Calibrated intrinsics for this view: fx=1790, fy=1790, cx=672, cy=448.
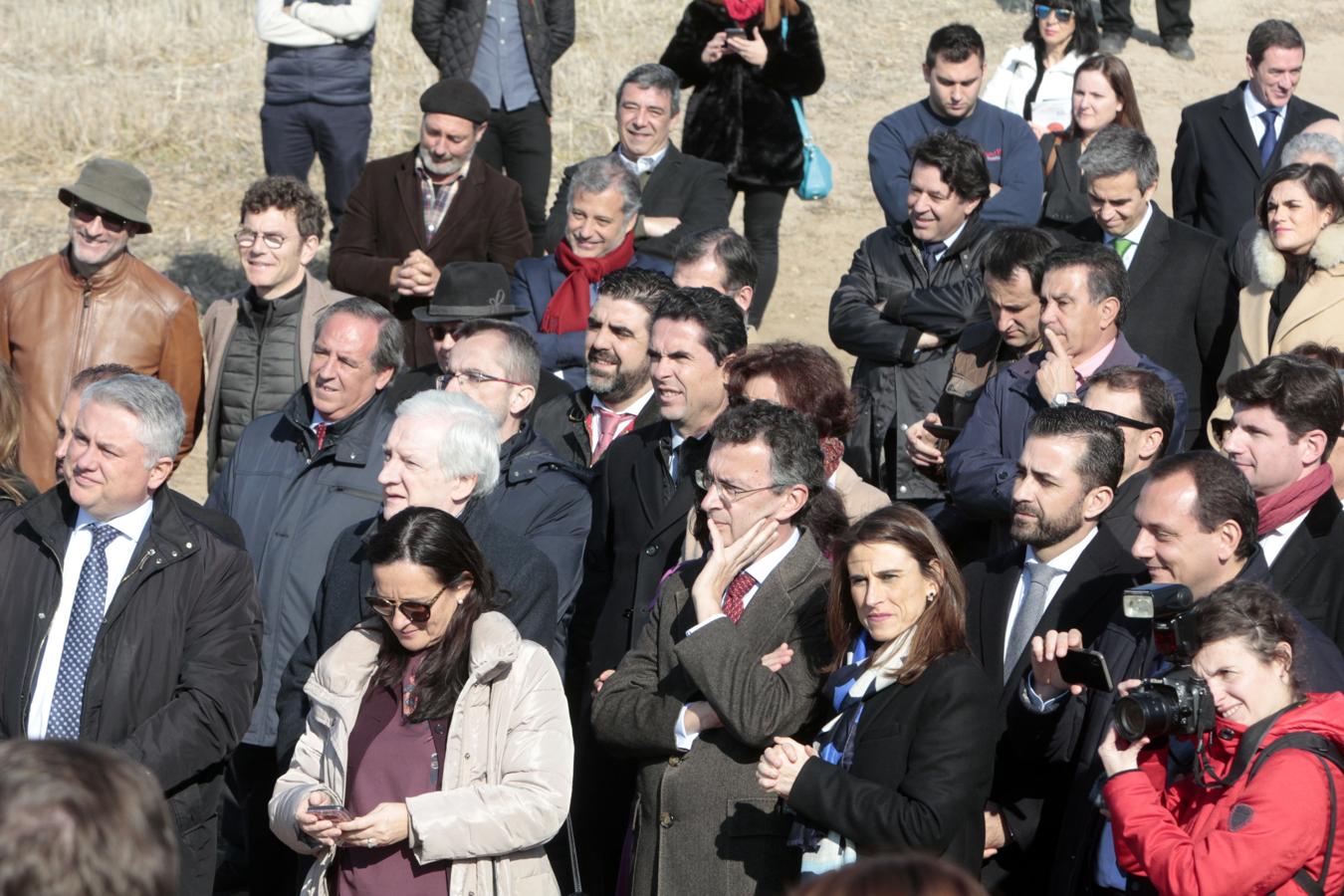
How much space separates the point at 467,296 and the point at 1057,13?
462cm

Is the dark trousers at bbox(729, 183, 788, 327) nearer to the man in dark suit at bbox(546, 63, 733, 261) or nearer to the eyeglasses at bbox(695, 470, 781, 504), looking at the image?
the man in dark suit at bbox(546, 63, 733, 261)

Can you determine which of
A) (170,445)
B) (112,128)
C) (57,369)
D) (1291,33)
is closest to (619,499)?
(170,445)

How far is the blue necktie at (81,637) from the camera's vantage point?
189 inches

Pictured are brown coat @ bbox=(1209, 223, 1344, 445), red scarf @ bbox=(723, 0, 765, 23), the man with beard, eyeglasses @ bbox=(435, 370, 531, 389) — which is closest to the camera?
eyeglasses @ bbox=(435, 370, 531, 389)

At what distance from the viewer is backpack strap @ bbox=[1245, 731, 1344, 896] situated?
387cm

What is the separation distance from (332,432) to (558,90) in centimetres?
1147

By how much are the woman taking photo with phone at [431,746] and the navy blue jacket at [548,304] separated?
2.74 meters

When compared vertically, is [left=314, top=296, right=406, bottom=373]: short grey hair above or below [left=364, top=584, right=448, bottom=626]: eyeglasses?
above

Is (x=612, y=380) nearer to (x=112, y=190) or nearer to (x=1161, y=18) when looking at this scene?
(x=112, y=190)

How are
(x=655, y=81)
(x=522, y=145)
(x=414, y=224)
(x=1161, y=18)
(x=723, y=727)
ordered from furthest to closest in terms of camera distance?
1. (x=1161, y=18)
2. (x=522, y=145)
3. (x=655, y=81)
4. (x=414, y=224)
5. (x=723, y=727)

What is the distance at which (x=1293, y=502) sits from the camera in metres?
4.94

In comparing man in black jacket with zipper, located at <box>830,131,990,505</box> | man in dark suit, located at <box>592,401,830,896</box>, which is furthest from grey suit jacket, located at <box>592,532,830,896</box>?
man in black jacket with zipper, located at <box>830,131,990,505</box>

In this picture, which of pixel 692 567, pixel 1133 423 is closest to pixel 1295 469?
pixel 1133 423

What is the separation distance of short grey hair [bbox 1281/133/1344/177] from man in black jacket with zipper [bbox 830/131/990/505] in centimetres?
149
